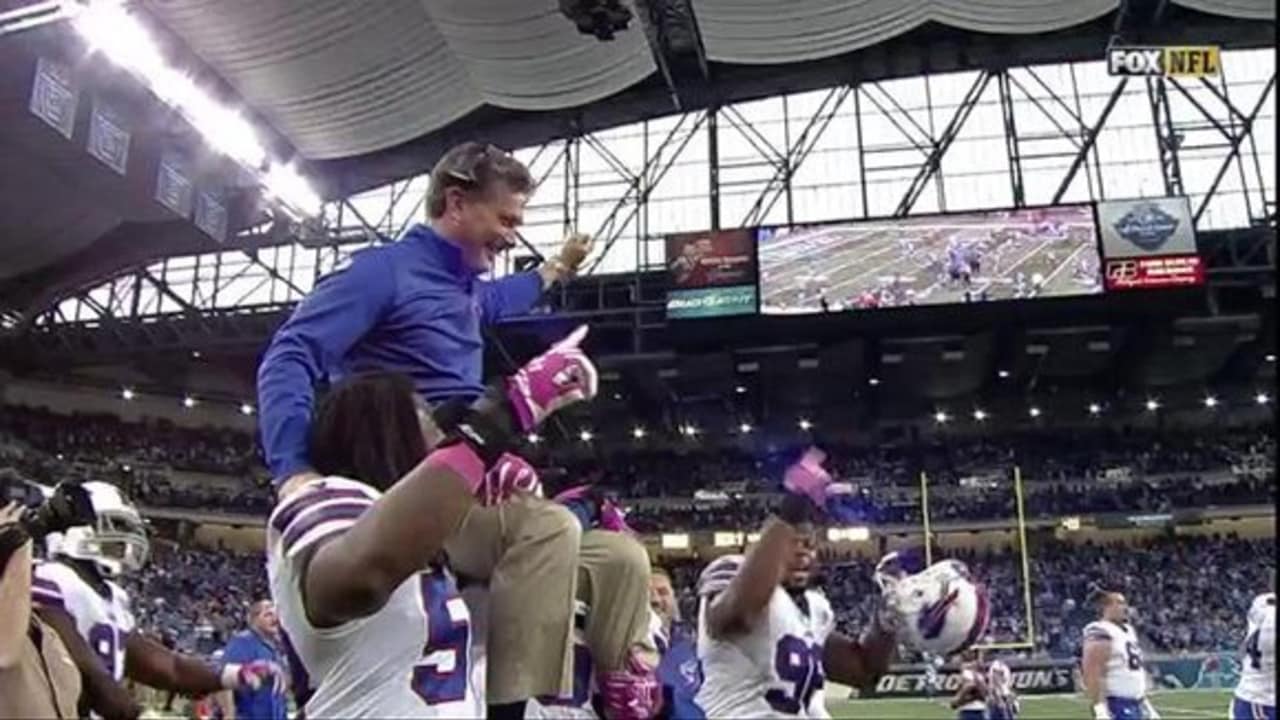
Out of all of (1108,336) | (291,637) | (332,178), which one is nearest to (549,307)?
(332,178)

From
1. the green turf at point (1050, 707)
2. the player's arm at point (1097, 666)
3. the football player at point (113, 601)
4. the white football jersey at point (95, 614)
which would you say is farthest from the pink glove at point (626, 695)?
the green turf at point (1050, 707)

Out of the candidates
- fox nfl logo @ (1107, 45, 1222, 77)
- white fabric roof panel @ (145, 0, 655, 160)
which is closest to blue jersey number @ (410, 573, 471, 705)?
fox nfl logo @ (1107, 45, 1222, 77)

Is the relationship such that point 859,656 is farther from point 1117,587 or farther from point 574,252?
point 1117,587

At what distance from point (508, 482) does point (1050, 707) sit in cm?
2109

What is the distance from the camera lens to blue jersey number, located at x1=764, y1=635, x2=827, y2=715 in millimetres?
4008

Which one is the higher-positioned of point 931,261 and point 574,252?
point 931,261

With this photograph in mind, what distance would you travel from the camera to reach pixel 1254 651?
9.12 meters

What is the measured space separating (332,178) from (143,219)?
669 cm

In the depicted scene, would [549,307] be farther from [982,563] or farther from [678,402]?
[982,563]

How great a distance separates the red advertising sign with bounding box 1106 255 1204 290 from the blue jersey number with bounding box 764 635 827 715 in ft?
75.7

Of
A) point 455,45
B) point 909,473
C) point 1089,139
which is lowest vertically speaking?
point 909,473

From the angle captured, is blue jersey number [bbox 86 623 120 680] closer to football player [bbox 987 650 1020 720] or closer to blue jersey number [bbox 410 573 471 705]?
blue jersey number [bbox 410 573 471 705]

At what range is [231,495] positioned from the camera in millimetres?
41500

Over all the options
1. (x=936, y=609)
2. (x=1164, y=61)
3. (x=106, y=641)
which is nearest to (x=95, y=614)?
(x=106, y=641)
